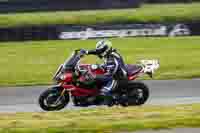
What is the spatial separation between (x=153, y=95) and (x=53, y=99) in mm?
2853

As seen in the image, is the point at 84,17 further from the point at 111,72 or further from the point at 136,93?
the point at 136,93

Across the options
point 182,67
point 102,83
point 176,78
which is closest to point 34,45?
point 182,67

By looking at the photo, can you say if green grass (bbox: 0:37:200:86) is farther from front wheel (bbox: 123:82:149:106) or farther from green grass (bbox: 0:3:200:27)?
front wheel (bbox: 123:82:149:106)

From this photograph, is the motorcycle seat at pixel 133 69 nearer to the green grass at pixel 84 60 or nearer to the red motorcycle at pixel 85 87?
the red motorcycle at pixel 85 87

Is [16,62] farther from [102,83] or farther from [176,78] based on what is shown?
[102,83]

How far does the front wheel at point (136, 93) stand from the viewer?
1214 centimetres

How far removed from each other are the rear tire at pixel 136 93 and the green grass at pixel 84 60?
4.43 metres

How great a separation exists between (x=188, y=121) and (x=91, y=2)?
74.3 ft

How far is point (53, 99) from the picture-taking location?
11.8 meters

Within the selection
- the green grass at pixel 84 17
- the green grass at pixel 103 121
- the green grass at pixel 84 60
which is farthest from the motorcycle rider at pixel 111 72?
the green grass at pixel 84 17

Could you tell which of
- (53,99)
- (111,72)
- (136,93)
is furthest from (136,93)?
(53,99)

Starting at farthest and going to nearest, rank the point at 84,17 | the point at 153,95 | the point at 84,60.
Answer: the point at 84,17 → the point at 84,60 → the point at 153,95

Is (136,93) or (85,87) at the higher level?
(85,87)

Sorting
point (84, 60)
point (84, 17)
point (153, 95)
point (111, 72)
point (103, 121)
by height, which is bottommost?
point (84, 60)
